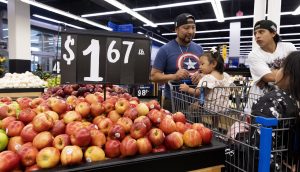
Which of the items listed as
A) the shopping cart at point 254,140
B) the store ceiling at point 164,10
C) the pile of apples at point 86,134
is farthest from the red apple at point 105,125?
the store ceiling at point 164,10

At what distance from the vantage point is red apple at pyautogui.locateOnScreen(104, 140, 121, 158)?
1230 millimetres

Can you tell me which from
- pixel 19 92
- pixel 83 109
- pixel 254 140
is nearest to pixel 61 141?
pixel 83 109

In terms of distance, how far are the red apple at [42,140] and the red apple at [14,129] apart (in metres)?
0.14

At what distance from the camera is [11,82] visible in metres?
5.75

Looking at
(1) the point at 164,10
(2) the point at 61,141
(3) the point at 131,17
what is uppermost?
(1) the point at 164,10

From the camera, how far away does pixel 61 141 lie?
122 cm

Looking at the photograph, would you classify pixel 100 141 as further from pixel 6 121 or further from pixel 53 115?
pixel 6 121

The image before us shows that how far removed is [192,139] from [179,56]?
5.08 ft

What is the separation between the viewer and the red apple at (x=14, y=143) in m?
→ 1.21

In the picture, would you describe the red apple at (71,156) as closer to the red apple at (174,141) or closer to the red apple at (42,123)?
the red apple at (42,123)

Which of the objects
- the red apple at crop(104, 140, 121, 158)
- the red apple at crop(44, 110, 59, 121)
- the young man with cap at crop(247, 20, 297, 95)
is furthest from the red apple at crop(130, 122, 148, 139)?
the young man with cap at crop(247, 20, 297, 95)

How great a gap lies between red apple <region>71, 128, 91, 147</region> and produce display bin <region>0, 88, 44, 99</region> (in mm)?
4988

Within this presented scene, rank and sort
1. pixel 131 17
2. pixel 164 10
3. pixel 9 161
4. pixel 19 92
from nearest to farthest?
pixel 9 161 < pixel 19 92 < pixel 164 10 < pixel 131 17

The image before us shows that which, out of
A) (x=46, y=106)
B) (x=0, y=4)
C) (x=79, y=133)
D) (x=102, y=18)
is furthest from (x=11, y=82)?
(x=102, y=18)
